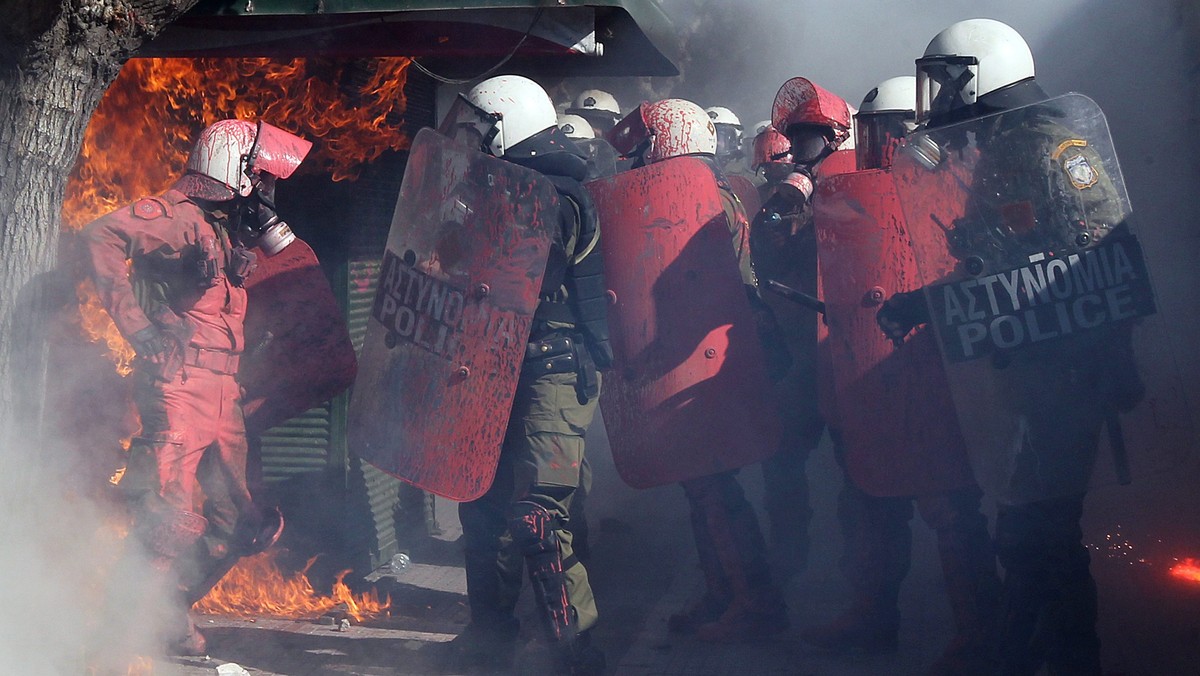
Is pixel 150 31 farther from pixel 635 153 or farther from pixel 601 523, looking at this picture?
pixel 601 523

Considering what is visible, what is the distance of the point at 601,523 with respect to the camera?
640 cm

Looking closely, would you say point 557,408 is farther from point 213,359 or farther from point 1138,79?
point 1138,79

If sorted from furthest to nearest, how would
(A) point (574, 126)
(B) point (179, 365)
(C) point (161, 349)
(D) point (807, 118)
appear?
1. (A) point (574, 126)
2. (D) point (807, 118)
3. (B) point (179, 365)
4. (C) point (161, 349)

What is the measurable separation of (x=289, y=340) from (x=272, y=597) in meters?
1.34

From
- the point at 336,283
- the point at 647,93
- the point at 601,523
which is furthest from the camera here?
the point at 647,93

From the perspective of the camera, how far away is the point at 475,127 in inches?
156

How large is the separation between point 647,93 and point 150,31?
26.7ft

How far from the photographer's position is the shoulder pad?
3994 mm

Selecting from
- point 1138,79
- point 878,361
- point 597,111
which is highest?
point 597,111

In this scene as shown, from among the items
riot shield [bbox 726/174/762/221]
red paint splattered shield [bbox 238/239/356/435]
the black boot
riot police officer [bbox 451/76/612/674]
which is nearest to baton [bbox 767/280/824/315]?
riot police officer [bbox 451/76/612/674]

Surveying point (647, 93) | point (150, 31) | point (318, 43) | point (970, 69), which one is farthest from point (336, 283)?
point (647, 93)

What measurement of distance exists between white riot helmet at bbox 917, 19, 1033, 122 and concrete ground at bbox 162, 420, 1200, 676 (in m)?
2.01

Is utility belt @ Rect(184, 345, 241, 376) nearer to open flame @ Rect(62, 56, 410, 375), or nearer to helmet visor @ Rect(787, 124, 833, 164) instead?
open flame @ Rect(62, 56, 410, 375)

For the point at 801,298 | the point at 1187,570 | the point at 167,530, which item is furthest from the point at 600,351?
the point at 1187,570
